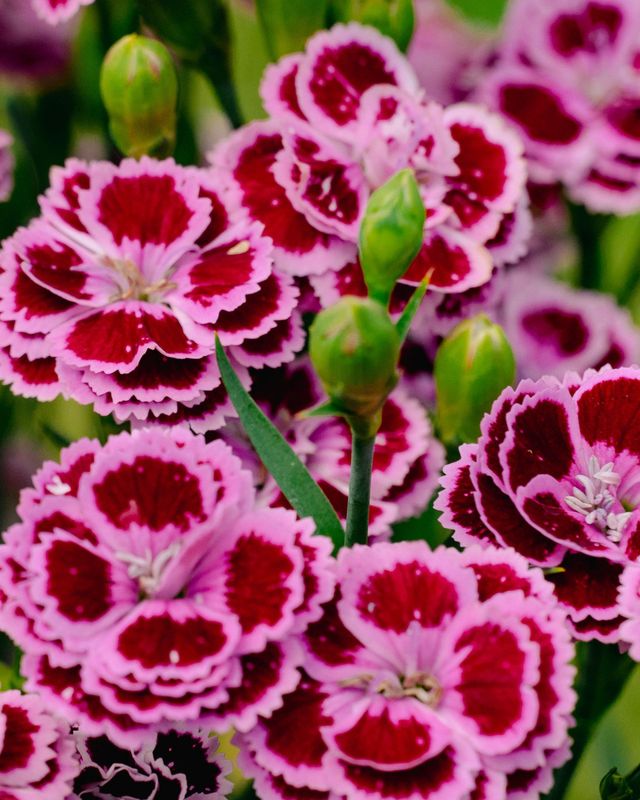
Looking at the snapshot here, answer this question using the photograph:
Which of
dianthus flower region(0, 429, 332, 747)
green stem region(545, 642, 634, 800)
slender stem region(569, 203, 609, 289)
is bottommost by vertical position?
green stem region(545, 642, 634, 800)

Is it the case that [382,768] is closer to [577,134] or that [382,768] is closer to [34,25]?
[577,134]

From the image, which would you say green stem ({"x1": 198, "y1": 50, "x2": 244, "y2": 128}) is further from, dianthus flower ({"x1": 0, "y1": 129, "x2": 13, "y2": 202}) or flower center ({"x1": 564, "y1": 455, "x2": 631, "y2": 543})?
flower center ({"x1": 564, "y1": 455, "x2": 631, "y2": 543})

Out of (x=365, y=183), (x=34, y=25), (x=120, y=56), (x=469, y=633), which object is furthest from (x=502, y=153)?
(x=34, y=25)

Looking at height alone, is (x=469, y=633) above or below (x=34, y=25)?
below

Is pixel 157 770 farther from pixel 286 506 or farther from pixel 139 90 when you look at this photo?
pixel 139 90

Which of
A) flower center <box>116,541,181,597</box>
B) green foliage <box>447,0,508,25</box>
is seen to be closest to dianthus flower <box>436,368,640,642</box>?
flower center <box>116,541,181,597</box>
